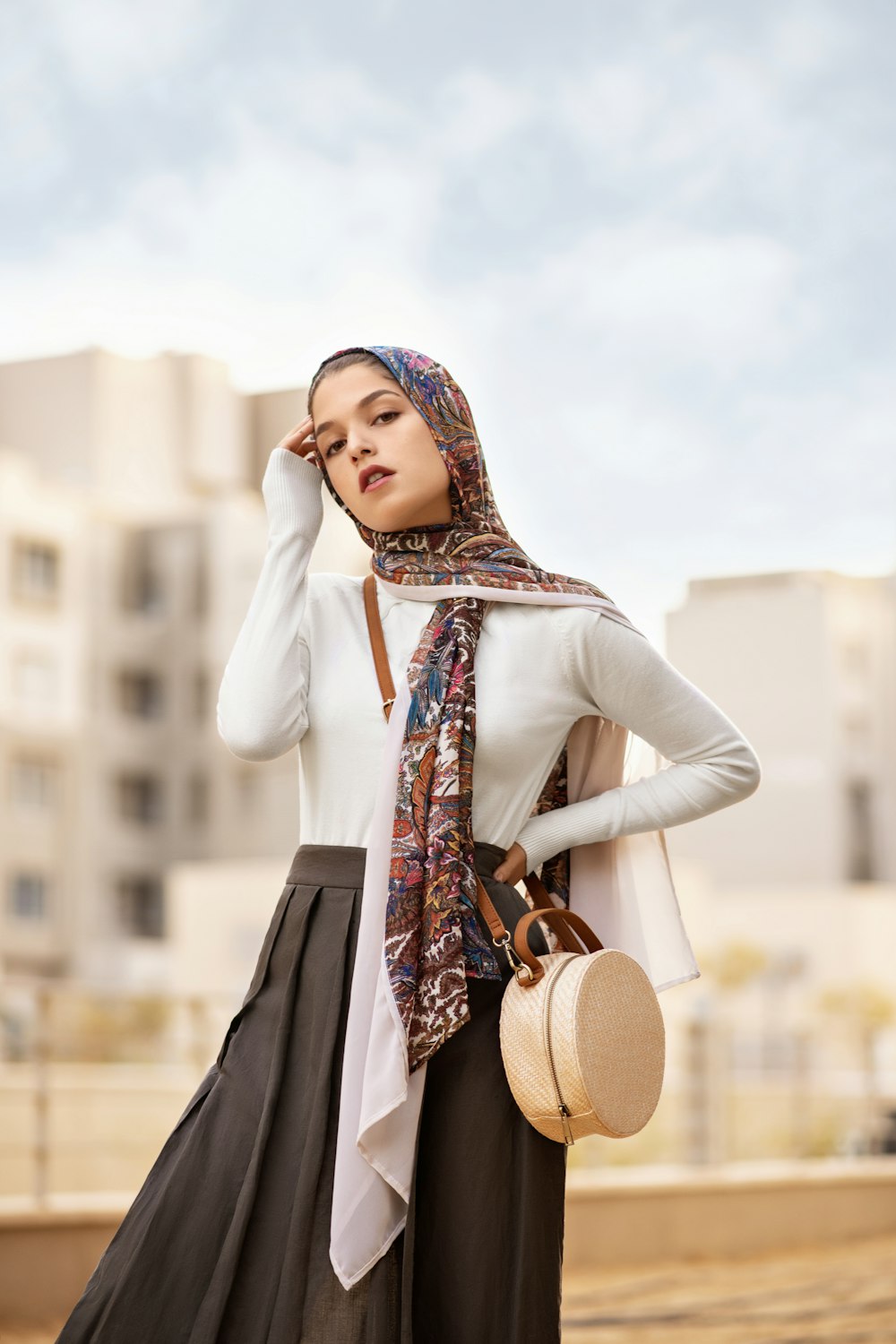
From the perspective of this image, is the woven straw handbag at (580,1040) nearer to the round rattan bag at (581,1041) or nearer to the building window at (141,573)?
the round rattan bag at (581,1041)

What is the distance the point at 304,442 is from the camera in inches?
61.9

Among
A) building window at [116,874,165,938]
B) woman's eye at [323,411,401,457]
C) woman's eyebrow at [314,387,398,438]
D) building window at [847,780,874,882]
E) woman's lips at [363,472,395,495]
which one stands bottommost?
building window at [116,874,165,938]

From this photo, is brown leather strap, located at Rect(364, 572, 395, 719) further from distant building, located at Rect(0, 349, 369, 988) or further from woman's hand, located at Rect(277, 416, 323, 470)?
distant building, located at Rect(0, 349, 369, 988)

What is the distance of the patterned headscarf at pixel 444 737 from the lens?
135 cm

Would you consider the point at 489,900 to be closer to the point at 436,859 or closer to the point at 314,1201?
the point at 436,859

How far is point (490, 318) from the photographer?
3167cm

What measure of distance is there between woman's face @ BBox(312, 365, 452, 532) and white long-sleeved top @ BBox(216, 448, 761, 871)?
0.04 m

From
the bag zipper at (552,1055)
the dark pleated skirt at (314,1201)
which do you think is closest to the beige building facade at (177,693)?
the dark pleated skirt at (314,1201)

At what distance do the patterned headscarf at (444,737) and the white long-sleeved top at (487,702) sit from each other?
37mm

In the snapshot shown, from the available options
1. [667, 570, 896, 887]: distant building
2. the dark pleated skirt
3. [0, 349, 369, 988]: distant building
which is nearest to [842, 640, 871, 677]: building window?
[667, 570, 896, 887]: distant building

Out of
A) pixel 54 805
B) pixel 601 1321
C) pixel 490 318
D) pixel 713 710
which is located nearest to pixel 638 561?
pixel 490 318

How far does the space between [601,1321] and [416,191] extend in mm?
29732

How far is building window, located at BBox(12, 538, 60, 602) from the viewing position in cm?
2822

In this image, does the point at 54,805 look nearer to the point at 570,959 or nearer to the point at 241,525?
the point at 241,525
